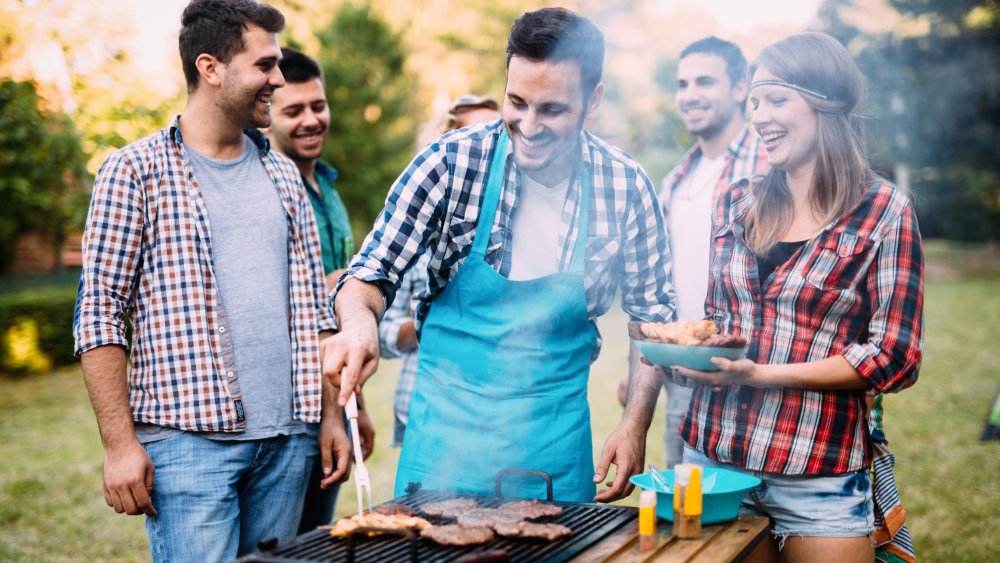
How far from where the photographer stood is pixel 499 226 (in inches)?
107

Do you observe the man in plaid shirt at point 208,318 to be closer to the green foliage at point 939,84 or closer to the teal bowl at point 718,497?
the teal bowl at point 718,497

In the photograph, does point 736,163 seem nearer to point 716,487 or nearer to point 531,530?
point 716,487

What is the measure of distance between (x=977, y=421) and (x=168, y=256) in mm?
7764

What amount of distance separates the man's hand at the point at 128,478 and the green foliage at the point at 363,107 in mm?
16609

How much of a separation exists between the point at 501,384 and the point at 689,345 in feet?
2.31

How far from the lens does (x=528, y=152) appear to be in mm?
2662

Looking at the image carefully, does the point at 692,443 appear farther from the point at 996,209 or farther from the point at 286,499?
the point at 996,209

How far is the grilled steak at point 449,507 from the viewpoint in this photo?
2334 mm

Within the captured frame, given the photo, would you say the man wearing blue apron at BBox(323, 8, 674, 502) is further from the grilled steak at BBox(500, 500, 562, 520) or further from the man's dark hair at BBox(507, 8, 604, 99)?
the grilled steak at BBox(500, 500, 562, 520)

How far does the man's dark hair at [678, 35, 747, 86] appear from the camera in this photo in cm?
433

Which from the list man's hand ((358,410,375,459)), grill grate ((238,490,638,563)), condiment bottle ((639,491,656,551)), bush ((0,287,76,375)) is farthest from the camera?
bush ((0,287,76,375))

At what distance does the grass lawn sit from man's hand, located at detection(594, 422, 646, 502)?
9.71 ft

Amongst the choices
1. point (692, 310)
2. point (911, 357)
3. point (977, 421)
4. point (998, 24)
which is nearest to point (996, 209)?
point (998, 24)

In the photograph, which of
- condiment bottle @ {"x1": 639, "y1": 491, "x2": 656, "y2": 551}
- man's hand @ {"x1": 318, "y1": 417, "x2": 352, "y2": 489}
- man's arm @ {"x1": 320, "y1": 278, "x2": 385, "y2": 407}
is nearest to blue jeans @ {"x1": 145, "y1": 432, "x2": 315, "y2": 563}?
man's hand @ {"x1": 318, "y1": 417, "x2": 352, "y2": 489}
